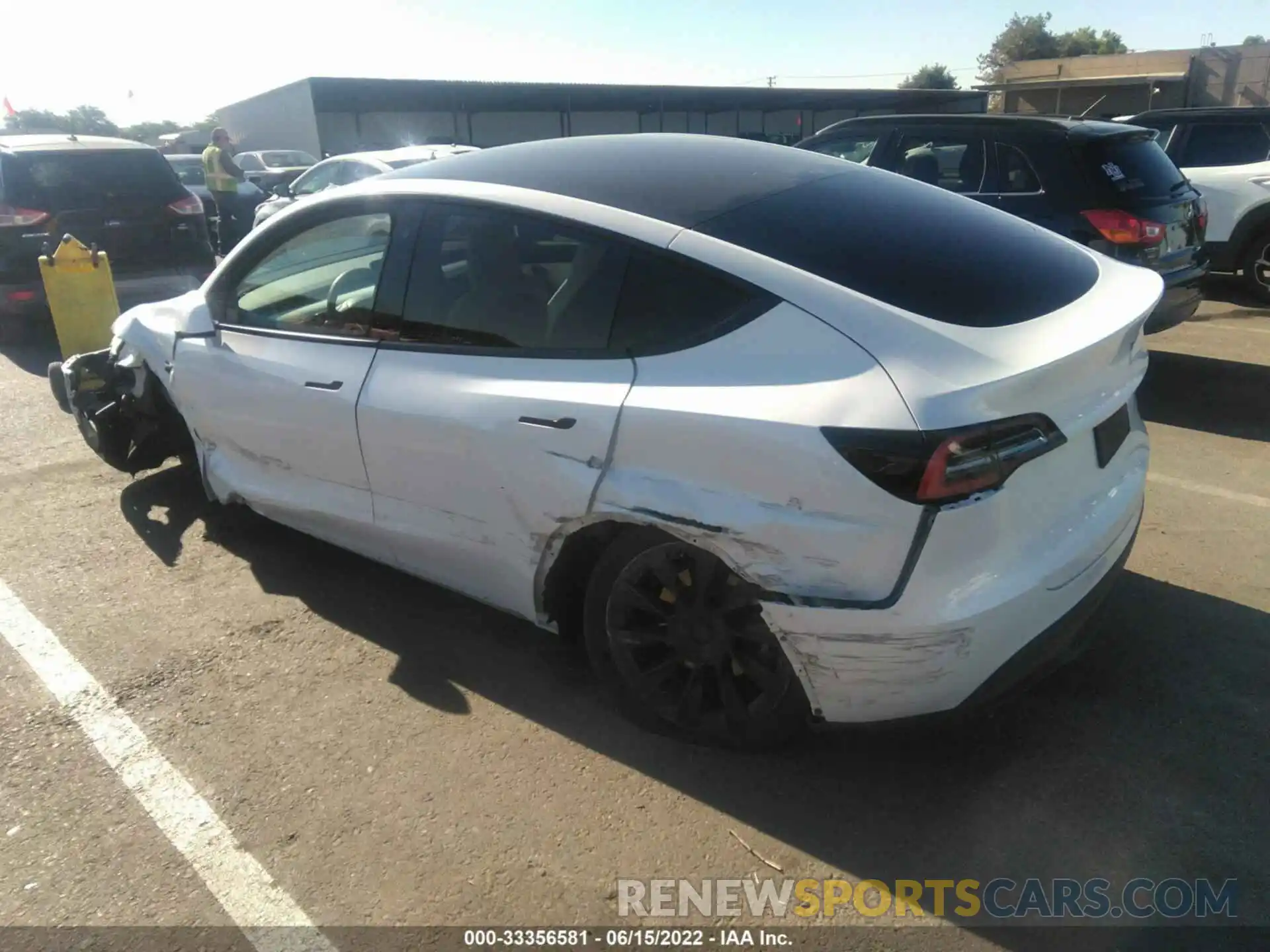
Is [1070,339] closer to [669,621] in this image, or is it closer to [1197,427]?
[669,621]

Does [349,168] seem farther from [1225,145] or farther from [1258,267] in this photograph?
[1258,267]

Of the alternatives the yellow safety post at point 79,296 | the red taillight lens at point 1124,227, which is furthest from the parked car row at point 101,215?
the red taillight lens at point 1124,227

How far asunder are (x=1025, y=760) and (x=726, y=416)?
137cm

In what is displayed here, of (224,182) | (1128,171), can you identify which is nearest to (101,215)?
(224,182)

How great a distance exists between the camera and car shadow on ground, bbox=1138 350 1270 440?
229 inches

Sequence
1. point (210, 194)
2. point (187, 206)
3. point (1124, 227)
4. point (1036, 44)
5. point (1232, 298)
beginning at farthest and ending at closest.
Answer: point (1036, 44), point (210, 194), point (1232, 298), point (187, 206), point (1124, 227)

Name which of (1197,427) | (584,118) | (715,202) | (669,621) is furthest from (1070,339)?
(584,118)

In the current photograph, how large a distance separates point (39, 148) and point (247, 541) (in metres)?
6.10

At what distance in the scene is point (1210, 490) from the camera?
15.6ft

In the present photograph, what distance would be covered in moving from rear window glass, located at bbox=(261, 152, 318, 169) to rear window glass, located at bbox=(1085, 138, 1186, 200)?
1796 cm

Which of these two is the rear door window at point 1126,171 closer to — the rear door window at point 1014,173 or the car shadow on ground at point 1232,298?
the rear door window at point 1014,173

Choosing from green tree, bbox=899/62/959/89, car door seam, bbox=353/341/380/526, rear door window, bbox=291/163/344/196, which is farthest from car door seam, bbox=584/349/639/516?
green tree, bbox=899/62/959/89

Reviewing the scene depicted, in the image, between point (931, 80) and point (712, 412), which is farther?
point (931, 80)

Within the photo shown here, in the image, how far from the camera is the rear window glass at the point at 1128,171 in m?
6.04
